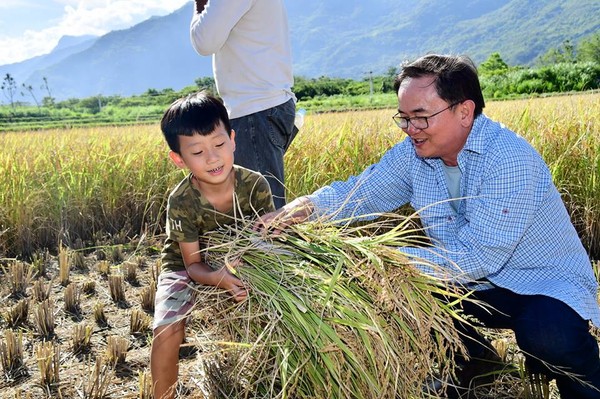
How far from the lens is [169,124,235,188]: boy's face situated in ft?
6.02

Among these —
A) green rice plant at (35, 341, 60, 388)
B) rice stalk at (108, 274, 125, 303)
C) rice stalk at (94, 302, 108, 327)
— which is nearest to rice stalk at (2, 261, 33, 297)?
rice stalk at (108, 274, 125, 303)

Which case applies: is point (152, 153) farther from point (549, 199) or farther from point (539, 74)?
point (539, 74)

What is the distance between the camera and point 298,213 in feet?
6.48

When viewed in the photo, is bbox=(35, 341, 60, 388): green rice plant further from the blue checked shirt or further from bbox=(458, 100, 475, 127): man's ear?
bbox=(458, 100, 475, 127): man's ear

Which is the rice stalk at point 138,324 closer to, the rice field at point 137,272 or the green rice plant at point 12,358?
the rice field at point 137,272

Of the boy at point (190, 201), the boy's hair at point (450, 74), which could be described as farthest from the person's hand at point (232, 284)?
the boy's hair at point (450, 74)

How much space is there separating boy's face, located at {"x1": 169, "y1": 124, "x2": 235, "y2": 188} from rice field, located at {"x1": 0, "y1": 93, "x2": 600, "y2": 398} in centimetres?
31

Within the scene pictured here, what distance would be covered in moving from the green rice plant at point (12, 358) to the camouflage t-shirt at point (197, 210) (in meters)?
0.95

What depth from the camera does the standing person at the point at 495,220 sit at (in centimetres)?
176

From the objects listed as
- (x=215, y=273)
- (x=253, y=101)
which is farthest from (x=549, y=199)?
(x=253, y=101)

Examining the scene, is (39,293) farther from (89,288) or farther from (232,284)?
(232,284)

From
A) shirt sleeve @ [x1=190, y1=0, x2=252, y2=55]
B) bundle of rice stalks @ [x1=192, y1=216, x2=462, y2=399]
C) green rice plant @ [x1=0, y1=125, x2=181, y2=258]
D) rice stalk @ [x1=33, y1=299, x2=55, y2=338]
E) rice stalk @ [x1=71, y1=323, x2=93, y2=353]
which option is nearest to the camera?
bundle of rice stalks @ [x1=192, y1=216, x2=462, y2=399]

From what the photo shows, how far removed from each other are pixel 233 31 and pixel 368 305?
1.66 m

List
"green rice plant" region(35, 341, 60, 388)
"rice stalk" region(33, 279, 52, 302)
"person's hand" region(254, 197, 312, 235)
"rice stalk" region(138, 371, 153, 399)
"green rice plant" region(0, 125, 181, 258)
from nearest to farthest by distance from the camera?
"person's hand" region(254, 197, 312, 235)
"rice stalk" region(138, 371, 153, 399)
"green rice plant" region(35, 341, 60, 388)
"rice stalk" region(33, 279, 52, 302)
"green rice plant" region(0, 125, 181, 258)
